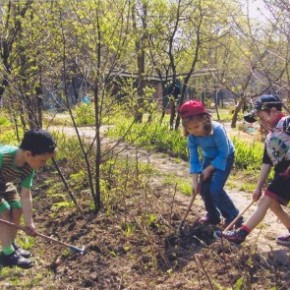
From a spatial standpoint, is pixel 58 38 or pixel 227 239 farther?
pixel 58 38

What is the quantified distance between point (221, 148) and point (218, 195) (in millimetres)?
436

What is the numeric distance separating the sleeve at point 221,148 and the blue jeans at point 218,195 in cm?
8

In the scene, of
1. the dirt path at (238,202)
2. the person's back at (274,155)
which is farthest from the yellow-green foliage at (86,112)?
the person's back at (274,155)

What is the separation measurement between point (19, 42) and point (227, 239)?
17.6ft

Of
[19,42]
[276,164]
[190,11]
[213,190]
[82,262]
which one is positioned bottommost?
[82,262]

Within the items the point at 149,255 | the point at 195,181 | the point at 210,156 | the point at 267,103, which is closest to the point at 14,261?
the point at 149,255

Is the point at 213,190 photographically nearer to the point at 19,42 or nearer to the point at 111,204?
the point at 111,204

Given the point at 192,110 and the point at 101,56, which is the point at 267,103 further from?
the point at 101,56

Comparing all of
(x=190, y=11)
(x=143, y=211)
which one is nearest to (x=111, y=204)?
(x=143, y=211)

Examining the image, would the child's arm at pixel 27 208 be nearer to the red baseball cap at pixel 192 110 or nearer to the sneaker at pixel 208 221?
the red baseball cap at pixel 192 110

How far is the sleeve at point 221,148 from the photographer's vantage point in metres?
4.05

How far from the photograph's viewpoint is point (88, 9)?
14.7ft

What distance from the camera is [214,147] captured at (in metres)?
4.22

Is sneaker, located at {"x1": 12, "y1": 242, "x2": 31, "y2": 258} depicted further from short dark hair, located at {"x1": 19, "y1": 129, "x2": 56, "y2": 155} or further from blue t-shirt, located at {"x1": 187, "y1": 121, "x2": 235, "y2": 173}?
blue t-shirt, located at {"x1": 187, "y1": 121, "x2": 235, "y2": 173}
